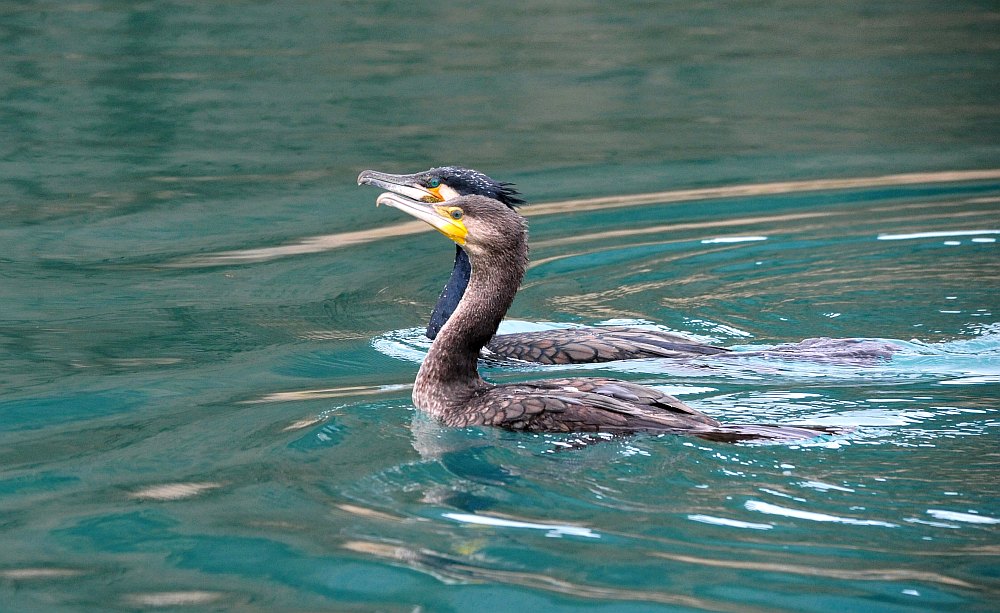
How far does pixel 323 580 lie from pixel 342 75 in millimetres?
11094

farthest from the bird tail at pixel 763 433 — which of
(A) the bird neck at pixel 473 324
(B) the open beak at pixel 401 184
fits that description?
(B) the open beak at pixel 401 184

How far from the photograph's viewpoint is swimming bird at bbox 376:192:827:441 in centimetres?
598

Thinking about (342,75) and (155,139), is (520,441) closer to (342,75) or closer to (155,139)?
(155,139)

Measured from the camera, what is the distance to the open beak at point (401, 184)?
7.40 m

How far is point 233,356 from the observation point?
7.70m

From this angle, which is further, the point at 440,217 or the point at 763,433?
the point at 440,217

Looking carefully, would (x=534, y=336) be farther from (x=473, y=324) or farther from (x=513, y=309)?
(x=473, y=324)

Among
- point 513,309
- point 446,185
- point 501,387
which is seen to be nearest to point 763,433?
point 501,387

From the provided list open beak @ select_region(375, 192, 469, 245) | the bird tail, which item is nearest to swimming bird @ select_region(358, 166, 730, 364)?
open beak @ select_region(375, 192, 469, 245)

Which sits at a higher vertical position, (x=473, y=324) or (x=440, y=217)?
(x=440, y=217)

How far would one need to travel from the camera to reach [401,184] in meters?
7.65

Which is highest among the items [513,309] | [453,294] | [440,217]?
[440,217]

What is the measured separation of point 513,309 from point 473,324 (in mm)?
2233

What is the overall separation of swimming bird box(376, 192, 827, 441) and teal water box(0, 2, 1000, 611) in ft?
0.42
